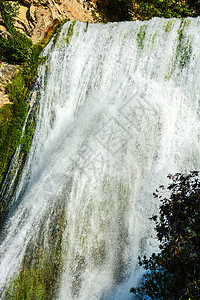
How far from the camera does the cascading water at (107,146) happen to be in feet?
14.0

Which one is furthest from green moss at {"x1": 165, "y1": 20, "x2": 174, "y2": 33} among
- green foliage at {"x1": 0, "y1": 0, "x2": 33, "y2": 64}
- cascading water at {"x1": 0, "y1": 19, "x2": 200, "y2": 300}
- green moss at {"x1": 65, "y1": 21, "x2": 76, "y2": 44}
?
green foliage at {"x1": 0, "y1": 0, "x2": 33, "y2": 64}

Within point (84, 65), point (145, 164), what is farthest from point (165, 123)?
point (84, 65)

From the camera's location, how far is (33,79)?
625 cm

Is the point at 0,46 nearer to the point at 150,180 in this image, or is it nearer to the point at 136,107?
the point at 136,107

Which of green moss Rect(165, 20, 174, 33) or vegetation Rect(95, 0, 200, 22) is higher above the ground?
vegetation Rect(95, 0, 200, 22)

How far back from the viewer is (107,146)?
491 cm

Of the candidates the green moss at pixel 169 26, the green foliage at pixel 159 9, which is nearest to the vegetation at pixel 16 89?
the green moss at pixel 169 26

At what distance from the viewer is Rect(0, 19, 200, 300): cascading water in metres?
4.27

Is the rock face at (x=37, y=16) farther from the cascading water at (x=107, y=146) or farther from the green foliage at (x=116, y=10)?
the green foliage at (x=116, y=10)

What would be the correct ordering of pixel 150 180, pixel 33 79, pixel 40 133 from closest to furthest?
pixel 150 180, pixel 40 133, pixel 33 79

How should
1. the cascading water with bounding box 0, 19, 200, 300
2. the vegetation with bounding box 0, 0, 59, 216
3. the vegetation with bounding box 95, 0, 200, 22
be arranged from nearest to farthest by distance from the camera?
the cascading water with bounding box 0, 19, 200, 300 → the vegetation with bounding box 0, 0, 59, 216 → the vegetation with bounding box 95, 0, 200, 22

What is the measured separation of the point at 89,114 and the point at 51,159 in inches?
48.8

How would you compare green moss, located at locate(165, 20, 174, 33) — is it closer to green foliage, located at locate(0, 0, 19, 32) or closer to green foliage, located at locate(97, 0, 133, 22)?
green foliage, located at locate(0, 0, 19, 32)

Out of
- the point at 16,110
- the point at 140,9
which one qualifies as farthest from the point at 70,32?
the point at 140,9
